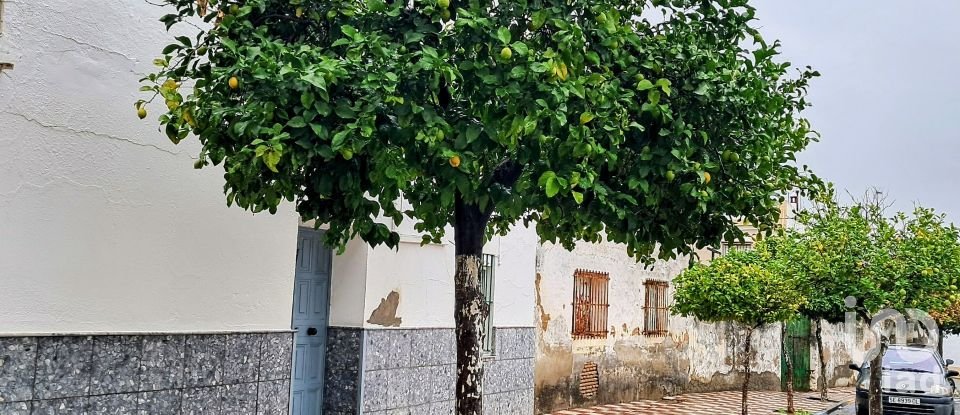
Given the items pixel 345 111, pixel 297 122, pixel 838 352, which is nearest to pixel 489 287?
pixel 345 111

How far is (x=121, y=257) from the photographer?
6.06 meters

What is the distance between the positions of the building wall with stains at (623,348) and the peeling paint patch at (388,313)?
444 cm

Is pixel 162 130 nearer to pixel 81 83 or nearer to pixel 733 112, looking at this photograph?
pixel 81 83

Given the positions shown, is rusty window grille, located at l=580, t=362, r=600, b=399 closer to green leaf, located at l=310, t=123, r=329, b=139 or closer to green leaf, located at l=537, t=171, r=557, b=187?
green leaf, located at l=537, t=171, r=557, b=187

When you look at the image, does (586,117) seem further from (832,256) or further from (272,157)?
(832,256)

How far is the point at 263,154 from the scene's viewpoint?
4352 millimetres

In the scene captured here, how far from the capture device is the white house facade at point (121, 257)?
215 inches

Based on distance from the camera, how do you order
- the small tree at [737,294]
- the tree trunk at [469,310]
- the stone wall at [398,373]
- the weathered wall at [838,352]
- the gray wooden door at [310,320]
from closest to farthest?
1. the tree trunk at [469,310]
2. the gray wooden door at [310,320]
3. the stone wall at [398,373]
4. the small tree at [737,294]
5. the weathered wall at [838,352]

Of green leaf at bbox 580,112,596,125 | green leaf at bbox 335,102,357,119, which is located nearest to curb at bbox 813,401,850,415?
green leaf at bbox 580,112,596,125

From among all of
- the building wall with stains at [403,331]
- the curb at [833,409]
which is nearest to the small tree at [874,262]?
the curb at [833,409]

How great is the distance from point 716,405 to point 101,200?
12723 millimetres

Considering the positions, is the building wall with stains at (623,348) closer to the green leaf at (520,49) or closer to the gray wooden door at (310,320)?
the gray wooden door at (310,320)

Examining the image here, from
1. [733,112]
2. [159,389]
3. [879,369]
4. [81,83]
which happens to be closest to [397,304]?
[159,389]

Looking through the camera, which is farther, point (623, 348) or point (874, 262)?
point (623, 348)
